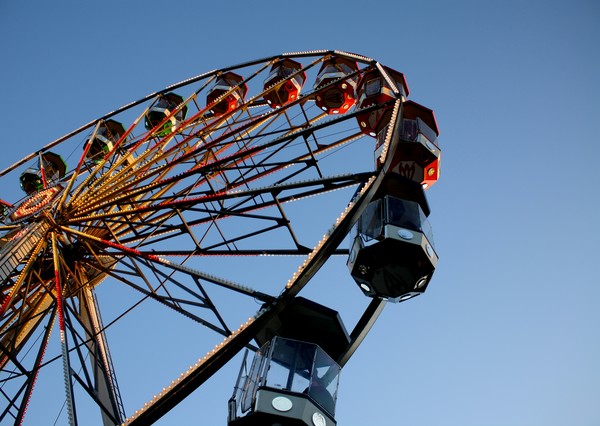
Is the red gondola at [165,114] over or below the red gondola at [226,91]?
below

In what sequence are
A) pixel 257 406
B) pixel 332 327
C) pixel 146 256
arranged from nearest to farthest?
pixel 257 406, pixel 332 327, pixel 146 256

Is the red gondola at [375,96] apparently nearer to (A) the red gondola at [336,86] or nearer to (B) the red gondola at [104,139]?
(A) the red gondola at [336,86]

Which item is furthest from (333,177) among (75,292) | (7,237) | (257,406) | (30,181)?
(30,181)

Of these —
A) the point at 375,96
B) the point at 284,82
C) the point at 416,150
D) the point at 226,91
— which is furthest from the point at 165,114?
the point at 416,150

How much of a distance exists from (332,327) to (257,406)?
6.41 feet

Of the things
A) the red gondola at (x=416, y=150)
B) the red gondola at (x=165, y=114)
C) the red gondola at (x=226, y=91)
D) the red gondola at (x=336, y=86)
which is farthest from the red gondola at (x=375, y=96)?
the red gondola at (x=165, y=114)

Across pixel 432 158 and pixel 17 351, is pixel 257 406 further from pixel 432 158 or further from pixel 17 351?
pixel 432 158

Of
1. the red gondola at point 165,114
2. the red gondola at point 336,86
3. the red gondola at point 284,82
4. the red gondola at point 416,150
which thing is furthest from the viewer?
the red gondola at point 284,82

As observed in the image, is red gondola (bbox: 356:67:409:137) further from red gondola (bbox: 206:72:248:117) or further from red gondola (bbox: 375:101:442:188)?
red gondola (bbox: 206:72:248:117)

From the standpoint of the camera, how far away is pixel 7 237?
40.6ft

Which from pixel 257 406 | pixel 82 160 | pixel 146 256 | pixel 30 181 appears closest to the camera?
pixel 257 406

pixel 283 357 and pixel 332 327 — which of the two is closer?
pixel 283 357

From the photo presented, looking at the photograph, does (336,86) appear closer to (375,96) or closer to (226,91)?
(375,96)

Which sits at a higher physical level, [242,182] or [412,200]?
[242,182]
